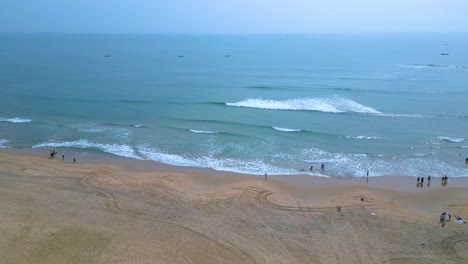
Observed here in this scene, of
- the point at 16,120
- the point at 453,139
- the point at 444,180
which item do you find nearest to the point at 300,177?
the point at 444,180

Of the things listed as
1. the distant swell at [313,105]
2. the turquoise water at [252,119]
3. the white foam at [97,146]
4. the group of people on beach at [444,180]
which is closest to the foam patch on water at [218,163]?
the turquoise water at [252,119]

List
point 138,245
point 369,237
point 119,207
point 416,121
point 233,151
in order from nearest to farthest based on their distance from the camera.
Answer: point 138,245 < point 369,237 < point 119,207 < point 233,151 < point 416,121

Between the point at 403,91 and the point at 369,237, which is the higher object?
the point at 403,91

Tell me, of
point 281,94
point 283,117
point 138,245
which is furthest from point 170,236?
point 281,94

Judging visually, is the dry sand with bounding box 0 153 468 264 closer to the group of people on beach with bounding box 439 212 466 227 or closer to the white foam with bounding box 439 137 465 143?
the group of people on beach with bounding box 439 212 466 227

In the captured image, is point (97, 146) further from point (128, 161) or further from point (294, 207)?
point (294, 207)

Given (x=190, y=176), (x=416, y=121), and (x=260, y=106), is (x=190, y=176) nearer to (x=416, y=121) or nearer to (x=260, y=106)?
(x=260, y=106)
